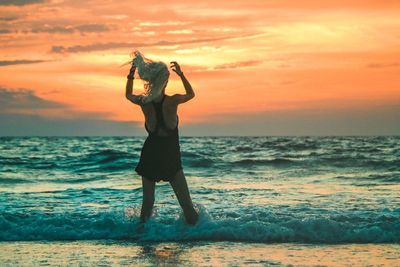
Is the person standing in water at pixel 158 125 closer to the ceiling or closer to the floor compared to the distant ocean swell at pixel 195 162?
closer to the ceiling

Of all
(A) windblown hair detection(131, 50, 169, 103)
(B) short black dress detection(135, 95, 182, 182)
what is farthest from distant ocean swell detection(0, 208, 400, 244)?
(A) windblown hair detection(131, 50, 169, 103)

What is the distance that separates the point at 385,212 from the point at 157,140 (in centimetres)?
459

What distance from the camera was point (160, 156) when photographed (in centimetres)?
839

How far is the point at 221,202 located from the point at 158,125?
15.1 feet

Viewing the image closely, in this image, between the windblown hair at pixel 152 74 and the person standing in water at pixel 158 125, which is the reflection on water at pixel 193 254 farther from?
the windblown hair at pixel 152 74

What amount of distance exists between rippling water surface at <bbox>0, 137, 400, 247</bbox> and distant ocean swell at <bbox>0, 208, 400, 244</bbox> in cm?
1

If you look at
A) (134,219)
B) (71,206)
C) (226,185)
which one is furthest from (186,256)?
(226,185)

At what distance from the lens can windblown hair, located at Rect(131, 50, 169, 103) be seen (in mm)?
8016

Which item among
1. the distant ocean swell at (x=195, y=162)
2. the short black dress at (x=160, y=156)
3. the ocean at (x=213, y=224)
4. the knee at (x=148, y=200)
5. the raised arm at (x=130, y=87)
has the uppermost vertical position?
the raised arm at (x=130, y=87)

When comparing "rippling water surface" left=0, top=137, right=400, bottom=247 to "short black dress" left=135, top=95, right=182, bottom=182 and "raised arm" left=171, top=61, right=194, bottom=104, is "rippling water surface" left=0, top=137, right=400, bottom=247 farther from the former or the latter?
"raised arm" left=171, top=61, right=194, bottom=104

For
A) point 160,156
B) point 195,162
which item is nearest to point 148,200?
point 160,156

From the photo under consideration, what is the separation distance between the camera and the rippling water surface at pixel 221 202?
9.02 metres

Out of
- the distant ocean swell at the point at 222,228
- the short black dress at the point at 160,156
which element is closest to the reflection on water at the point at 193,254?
the distant ocean swell at the point at 222,228

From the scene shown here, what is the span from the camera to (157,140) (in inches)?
328
